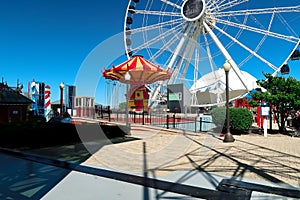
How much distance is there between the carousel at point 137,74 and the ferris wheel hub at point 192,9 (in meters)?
8.53

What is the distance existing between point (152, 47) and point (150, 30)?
1.84 m

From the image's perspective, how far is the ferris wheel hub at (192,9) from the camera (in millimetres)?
24094

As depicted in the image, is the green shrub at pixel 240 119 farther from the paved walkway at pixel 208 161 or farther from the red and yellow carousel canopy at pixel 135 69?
the red and yellow carousel canopy at pixel 135 69

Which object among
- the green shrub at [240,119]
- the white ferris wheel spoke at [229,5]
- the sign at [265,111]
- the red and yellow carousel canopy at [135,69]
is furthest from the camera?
the white ferris wheel spoke at [229,5]

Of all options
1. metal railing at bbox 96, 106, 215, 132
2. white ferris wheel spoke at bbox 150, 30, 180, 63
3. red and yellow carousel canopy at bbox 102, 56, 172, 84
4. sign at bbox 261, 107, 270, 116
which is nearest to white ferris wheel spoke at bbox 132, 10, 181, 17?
white ferris wheel spoke at bbox 150, 30, 180, 63

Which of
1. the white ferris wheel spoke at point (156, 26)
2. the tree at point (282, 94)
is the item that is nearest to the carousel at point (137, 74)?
the white ferris wheel spoke at point (156, 26)

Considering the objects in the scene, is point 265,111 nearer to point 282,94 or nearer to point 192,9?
point 282,94

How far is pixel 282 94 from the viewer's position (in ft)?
37.5

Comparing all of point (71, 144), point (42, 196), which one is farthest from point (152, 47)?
point (42, 196)

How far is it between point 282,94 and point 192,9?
1654 centimetres

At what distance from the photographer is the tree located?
37.0ft

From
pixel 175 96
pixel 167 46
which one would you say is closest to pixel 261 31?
pixel 167 46

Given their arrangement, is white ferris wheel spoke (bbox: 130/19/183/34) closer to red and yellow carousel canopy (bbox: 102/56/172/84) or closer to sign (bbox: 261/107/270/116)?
red and yellow carousel canopy (bbox: 102/56/172/84)

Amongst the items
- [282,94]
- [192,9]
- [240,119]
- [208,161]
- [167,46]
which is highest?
[192,9]
